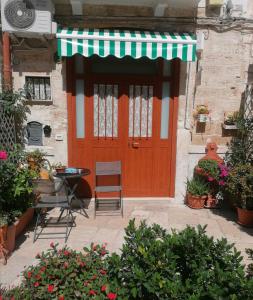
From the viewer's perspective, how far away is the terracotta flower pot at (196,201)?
23.0 ft

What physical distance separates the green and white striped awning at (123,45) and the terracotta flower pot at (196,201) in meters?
3.06

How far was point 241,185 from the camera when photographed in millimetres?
6016

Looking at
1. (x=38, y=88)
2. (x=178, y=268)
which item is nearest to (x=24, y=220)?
(x=38, y=88)

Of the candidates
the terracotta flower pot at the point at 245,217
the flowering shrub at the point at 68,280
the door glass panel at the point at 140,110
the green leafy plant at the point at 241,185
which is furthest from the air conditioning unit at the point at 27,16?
the terracotta flower pot at the point at 245,217

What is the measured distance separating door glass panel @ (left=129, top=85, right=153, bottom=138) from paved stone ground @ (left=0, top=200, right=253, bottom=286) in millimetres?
1694

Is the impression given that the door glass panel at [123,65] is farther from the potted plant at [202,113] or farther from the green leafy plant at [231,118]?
the green leafy plant at [231,118]

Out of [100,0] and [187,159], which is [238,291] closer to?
[187,159]

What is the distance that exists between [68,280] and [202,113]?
4.85 meters

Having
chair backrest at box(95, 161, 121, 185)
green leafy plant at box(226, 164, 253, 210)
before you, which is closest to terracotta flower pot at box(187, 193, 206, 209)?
green leafy plant at box(226, 164, 253, 210)

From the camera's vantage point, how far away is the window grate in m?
6.68

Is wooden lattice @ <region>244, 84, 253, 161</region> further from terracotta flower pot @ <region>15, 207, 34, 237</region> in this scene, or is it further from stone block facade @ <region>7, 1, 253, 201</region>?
terracotta flower pot @ <region>15, 207, 34, 237</region>

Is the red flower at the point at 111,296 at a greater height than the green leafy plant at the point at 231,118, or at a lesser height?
lesser

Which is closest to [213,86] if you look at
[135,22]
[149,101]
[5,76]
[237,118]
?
[237,118]

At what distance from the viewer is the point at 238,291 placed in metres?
2.52
